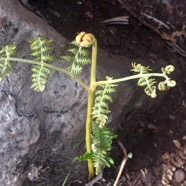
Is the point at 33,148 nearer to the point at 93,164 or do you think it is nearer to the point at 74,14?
the point at 93,164

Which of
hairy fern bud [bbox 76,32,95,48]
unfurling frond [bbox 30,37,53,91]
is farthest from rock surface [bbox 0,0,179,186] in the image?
hairy fern bud [bbox 76,32,95,48]

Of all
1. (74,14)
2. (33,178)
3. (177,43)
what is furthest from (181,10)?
(33,178)

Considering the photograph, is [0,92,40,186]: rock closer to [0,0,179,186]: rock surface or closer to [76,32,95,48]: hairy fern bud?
[0,0,179,186]: rock surface

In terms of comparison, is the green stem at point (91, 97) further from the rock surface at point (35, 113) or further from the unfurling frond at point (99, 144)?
the rock surface at point (35, 113)

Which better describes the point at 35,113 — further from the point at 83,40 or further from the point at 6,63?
the point at 83,40

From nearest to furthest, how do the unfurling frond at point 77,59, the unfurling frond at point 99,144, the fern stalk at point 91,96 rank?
the fern stalk at point 91,96 → the unfurling frond at point 77,59 → the unfurling frond at point 99,144

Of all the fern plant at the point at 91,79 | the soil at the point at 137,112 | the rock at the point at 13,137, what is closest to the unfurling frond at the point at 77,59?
the fern plant at the point at 91,79
